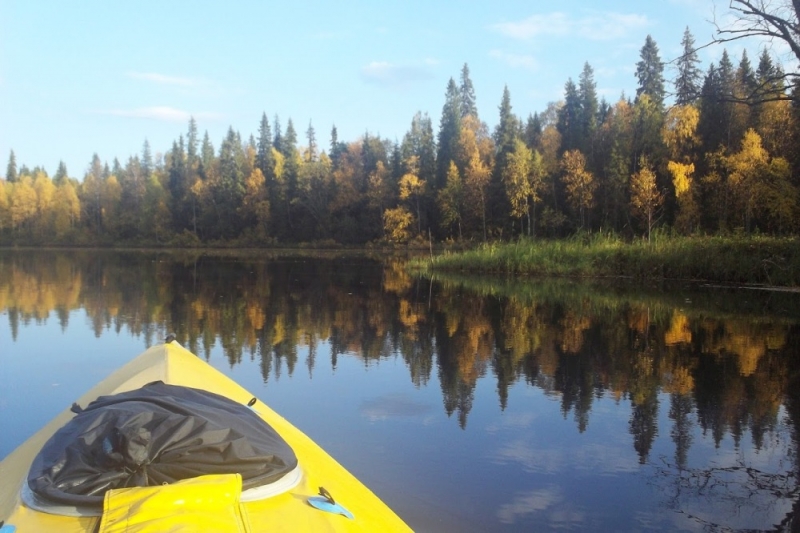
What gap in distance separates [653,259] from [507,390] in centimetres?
1671

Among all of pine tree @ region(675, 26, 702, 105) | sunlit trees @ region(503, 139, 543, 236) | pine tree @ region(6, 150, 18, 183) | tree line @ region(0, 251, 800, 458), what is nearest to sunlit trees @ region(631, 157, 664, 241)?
sunlit trees @ region(503, 139, 543, 236)

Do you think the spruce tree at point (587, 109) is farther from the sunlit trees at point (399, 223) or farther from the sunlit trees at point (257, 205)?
the sunlit trees at point (257, 205)

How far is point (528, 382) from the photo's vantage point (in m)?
8.02

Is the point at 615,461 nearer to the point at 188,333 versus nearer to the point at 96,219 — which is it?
the point at 188,333

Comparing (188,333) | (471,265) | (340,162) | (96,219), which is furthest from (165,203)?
(188,333)

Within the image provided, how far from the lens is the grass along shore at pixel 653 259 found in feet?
63.0

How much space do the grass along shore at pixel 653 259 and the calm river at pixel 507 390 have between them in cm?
370

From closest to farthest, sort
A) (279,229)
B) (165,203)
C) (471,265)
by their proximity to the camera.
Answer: (471,265) → (279,229) → (165,203)

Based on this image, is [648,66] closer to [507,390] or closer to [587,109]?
[587,109]

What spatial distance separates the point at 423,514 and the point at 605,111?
59.6 m

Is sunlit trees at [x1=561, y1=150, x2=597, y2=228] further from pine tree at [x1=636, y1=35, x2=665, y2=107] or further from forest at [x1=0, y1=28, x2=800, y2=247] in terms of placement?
pine tree at [x1=636, y1=35, x2=665, y2=107]

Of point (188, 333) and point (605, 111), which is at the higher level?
point (605, 111)

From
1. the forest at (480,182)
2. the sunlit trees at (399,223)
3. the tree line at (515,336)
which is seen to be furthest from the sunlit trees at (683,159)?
the sunlit trees at (399,223)

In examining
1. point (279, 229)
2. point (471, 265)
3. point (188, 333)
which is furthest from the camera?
point (279, 229)
